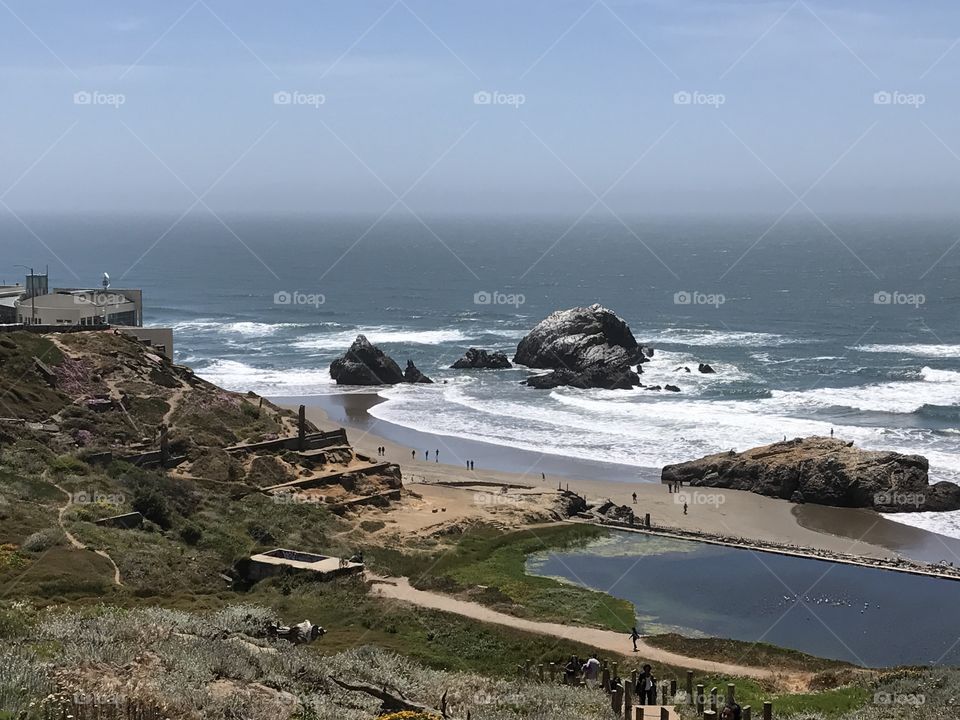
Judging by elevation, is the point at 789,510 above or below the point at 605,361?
below

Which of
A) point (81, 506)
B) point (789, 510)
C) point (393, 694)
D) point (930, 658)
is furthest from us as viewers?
point (789, 510)

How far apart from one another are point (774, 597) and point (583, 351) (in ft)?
170

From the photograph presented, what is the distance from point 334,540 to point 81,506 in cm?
846

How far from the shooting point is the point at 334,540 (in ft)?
128

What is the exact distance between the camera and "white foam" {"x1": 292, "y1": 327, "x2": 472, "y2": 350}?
10712 centimetres

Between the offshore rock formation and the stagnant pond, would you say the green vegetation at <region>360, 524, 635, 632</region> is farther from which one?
the offshore rock formation

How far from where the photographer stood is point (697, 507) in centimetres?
5162

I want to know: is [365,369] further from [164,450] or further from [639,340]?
[164,450]

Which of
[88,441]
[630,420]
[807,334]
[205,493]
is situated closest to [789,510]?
[630,420]

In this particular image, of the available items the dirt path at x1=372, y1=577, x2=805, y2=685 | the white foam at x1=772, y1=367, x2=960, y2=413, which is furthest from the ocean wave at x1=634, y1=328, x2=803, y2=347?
the dirt path at x1=372, y1=577, x2=805, y2=685

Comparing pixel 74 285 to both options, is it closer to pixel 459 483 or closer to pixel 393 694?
pixel 459 483

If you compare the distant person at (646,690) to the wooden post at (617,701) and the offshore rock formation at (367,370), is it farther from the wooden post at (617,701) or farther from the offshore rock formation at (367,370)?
the offshore rock formation at (367,370)

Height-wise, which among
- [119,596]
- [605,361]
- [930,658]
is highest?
[605,361]

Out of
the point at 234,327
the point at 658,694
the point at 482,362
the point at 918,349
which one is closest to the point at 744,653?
the point at 658,694
